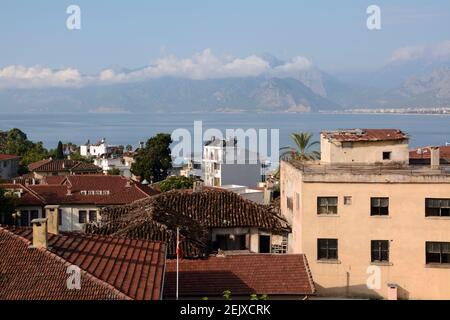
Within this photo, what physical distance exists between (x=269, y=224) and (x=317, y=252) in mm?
2969

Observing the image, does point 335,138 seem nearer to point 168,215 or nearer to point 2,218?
point 168,215

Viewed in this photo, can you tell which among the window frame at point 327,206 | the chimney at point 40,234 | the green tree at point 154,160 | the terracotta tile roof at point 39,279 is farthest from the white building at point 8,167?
the terracotta tile roof at point 39,279

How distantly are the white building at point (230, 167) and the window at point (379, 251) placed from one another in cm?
4960

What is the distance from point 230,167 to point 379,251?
A: 54.7 metres

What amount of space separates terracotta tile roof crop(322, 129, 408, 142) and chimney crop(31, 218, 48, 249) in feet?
58.5

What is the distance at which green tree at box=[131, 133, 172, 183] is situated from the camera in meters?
80.8

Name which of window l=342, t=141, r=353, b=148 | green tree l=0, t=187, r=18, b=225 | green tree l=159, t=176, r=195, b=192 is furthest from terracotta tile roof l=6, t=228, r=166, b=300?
green tree l=159, t=176, r=195, b=192

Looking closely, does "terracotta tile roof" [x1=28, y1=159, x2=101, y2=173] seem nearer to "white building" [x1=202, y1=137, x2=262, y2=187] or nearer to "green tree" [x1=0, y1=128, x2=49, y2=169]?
"white building" [x1=202, y1=137, x2=262, y2=187]

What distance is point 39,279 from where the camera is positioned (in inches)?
493

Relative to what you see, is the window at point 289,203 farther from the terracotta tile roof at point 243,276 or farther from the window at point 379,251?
the terracotta tile roof at point 243,276

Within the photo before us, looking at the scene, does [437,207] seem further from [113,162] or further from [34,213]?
[113,162]

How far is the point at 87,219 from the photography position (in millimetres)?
43969

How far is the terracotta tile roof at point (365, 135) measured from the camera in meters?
29.8
